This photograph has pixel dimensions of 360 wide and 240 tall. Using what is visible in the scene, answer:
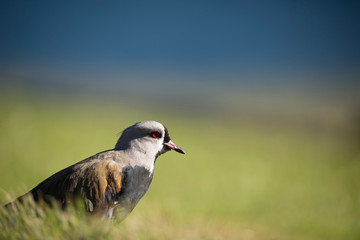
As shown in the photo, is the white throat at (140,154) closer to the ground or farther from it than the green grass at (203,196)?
farther from it

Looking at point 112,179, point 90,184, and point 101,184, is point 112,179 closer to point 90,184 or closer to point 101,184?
point 101,184

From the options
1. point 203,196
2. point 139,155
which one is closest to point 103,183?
point 139,155

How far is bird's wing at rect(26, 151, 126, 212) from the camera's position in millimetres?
4031

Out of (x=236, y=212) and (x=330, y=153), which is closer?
(x=236, y=212)

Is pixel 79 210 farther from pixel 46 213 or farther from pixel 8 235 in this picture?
pixel 8 235

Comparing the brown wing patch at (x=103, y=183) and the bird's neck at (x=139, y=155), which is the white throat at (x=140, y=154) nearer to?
the bird's neck at (x=139, y=155)

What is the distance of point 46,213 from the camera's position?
355 cm

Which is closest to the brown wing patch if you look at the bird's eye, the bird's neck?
the bird's neck

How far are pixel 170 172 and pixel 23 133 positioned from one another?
7.52m

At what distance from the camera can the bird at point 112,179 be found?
4.04 metres

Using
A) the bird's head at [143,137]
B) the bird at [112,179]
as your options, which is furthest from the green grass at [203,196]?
the bird's head at [143,137]

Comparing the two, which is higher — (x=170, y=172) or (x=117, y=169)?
(x=117, y=169)

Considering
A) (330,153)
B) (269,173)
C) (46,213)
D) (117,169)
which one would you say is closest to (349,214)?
(269,173)

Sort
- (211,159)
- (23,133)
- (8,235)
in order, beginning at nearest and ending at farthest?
(8,235), (23,133), (211,159)
